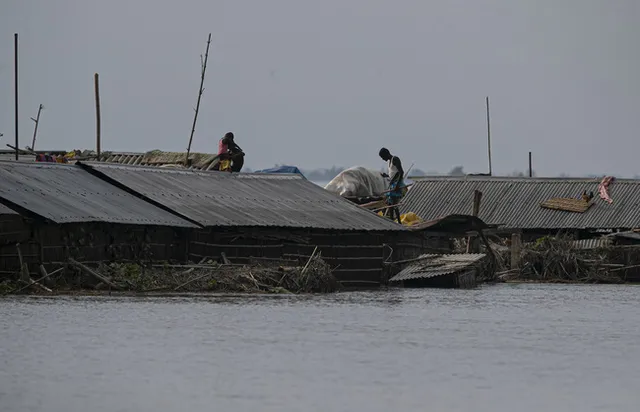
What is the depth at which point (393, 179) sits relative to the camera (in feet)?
127

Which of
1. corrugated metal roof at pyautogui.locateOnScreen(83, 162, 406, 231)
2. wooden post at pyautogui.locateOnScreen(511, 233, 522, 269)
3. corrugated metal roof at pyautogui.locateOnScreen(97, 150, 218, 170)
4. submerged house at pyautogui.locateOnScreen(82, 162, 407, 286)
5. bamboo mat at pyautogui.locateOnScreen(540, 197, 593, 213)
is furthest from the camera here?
bamboo mat at pyautogui.locateOnScreen(540, 197, 593, 213)

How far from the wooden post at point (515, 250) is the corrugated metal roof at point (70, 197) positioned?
12.4 metres

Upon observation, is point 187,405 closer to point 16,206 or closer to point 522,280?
point 16,206

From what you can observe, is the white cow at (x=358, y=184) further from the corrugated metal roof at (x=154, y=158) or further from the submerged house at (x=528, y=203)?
the corrugated metal roof at (x=154, y=158)

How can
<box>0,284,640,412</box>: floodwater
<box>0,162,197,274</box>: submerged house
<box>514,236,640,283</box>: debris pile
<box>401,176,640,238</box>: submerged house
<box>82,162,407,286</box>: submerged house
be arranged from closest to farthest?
<box>0,284,640,412</box>: floodwater < <box>0,162,197,274</box>: submerged house < <box>82,162,407,286</box>: submerged house < <box>514,236,640,283</box>: debris pile < <box>401,176,640,238</box>: submerged house

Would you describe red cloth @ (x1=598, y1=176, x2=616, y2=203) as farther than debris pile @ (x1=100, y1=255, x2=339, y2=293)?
Yes

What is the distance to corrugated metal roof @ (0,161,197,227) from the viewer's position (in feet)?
94.1

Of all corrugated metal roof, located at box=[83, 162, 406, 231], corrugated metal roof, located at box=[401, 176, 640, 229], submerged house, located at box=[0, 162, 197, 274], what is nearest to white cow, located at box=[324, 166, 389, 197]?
corrugated metal roof, located at box=[401, 176, 640, 229]

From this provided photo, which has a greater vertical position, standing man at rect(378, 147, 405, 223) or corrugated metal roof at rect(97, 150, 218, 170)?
corrugated metal roof at rect(97, 150, 218, 170)

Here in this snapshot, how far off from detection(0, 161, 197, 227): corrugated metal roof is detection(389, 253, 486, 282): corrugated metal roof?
673cm

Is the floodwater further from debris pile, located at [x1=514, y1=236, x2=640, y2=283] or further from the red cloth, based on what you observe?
the red cloth

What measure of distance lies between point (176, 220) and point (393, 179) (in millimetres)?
8638

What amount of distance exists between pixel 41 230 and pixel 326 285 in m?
5.73

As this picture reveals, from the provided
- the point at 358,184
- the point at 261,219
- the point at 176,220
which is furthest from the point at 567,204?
the point at 176,220
